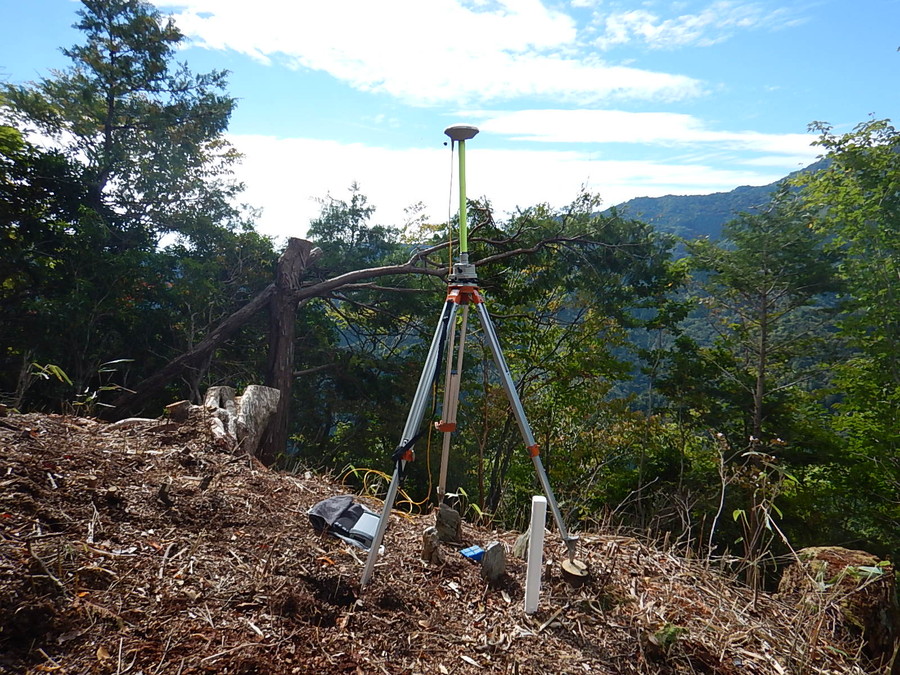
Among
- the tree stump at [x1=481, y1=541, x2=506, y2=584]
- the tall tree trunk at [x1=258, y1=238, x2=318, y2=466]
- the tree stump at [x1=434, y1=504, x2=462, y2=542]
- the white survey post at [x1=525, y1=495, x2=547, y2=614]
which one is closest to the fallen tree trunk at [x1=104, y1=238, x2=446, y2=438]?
the tall tree trunk at [x1=258, y1=238, x2=318, y2=466]

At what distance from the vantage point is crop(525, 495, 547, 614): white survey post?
2.10 meters

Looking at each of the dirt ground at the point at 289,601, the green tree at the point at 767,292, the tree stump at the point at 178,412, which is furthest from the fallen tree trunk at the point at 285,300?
the green tree at the point at 767,292

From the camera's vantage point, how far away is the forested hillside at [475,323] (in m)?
7.84

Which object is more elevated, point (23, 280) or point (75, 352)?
point (23, 280)

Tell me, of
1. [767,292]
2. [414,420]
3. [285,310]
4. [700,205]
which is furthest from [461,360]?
[700,205]

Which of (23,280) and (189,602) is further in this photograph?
(23,280)

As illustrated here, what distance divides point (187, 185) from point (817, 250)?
14727 millimetres

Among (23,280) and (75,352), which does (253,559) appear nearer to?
(75,352)

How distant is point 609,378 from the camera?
1210 centimetres

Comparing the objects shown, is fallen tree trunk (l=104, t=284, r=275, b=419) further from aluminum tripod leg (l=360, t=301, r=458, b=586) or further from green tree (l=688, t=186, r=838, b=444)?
green tree (l=688, t=186, r=838, b=444)

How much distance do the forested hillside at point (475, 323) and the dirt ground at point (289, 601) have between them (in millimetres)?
4855

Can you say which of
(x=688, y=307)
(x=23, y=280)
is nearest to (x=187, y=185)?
(x=23, y=280)

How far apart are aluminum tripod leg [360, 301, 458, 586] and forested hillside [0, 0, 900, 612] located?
208 inches

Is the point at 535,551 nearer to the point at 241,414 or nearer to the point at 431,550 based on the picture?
the point at 431,550
